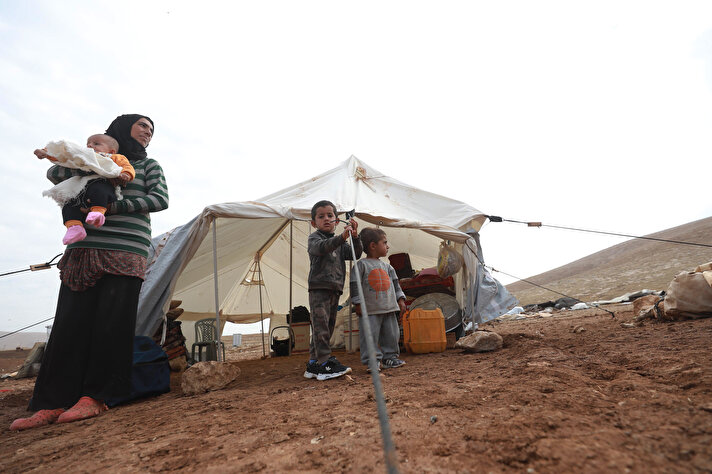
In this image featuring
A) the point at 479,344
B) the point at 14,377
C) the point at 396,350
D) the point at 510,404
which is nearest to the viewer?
the point at 510,404

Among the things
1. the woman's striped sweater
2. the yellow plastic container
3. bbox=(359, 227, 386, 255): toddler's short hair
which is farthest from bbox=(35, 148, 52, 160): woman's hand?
the yellow plastic container

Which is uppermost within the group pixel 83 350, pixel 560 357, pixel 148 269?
pixel 148 269

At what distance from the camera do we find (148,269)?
12.7 ft

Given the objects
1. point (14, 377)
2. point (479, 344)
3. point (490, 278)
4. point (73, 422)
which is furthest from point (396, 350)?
point (14, 377)

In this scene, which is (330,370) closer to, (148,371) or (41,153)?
(148,371)

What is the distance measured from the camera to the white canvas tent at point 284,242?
380 centimetres

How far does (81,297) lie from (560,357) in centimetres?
321

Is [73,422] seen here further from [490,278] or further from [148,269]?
[490,278]

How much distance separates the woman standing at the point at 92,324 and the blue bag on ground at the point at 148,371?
14.8 inches

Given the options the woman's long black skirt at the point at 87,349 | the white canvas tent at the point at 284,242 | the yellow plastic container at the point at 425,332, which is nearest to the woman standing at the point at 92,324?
the woman's long black skirt at the point at 87,349

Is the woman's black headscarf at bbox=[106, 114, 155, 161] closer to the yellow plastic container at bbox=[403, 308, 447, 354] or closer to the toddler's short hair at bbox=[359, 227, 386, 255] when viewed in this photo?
the toddler's short hair at bbox=[359, 227, 386, 255]

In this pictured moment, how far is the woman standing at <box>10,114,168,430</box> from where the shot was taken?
7.43ft

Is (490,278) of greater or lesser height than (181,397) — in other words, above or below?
above

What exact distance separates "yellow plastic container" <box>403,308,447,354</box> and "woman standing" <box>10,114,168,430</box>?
2.70 m
